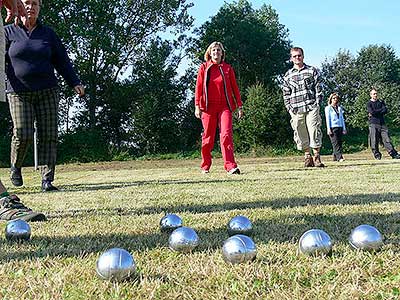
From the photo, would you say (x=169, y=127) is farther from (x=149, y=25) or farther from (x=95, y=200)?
(x=95, y=200)

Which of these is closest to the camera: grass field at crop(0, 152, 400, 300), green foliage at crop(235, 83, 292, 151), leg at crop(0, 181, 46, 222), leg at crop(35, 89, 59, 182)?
grass field at crop(0, 152, 400, 300)

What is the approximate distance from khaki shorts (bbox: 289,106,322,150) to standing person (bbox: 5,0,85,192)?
4.76 metres

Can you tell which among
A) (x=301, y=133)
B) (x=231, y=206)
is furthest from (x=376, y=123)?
(x=231, y=206)

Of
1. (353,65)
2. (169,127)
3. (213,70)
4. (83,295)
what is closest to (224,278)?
(83,295)

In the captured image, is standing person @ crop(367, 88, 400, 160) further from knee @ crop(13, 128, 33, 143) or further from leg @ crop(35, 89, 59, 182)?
knee @ crop(13, 128, 33, 143)

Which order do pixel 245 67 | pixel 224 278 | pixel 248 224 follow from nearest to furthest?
pixel 224 278, pixel 248 224, pixel 245 67

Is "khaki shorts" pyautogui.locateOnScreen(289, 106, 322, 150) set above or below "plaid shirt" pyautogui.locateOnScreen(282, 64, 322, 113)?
below

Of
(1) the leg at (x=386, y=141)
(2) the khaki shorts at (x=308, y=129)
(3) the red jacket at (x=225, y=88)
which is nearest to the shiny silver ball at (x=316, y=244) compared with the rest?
(3) the red jacket at (x=225, y=88)

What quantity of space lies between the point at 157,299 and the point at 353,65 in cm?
5106

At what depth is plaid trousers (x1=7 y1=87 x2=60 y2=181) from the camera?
5.63m

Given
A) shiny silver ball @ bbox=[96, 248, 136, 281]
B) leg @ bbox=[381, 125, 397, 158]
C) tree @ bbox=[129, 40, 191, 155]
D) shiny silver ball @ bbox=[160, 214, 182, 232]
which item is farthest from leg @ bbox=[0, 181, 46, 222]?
tree @ bbox=[129, 40, 191, 155]

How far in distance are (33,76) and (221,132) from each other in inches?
129

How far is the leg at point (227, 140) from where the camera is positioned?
26.1ft

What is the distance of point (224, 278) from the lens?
75.0 inches
